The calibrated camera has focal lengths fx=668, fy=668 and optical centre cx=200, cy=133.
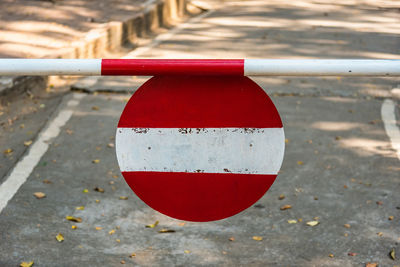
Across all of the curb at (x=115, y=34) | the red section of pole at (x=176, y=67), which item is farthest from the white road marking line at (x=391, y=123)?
the curb at (x=115, y=34)

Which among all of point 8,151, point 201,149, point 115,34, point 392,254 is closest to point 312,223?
point 392,254

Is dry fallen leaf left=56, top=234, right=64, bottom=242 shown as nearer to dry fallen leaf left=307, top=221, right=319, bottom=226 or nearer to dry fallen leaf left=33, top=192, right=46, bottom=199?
dry fallen leaf left=33, top=192, right=46, bottom=199

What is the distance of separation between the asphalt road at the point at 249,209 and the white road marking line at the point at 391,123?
0.04 m

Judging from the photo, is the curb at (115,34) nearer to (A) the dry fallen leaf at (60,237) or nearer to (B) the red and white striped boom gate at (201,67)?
(A) the dry fallen leaf at (60,237)

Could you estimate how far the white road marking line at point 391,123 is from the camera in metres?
6.41

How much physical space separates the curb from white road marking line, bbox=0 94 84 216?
27.6 inches

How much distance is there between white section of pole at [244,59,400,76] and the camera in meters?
2.72

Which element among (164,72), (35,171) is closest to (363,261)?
(164,72)

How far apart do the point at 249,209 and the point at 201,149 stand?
2.25 meters

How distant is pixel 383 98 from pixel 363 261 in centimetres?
400

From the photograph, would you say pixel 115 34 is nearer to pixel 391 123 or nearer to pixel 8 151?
pixel 8 151

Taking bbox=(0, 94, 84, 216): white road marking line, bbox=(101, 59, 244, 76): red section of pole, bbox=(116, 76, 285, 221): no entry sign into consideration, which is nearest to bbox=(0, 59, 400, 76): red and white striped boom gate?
bbox=(101, 59, 244, 76): red section of pole

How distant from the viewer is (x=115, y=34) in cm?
1067

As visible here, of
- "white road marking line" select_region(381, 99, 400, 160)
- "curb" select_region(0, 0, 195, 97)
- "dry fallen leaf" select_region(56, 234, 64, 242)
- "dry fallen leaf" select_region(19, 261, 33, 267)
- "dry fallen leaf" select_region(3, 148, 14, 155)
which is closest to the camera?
"dry fallen leaf" select_region(19, 261, 33, 267)
